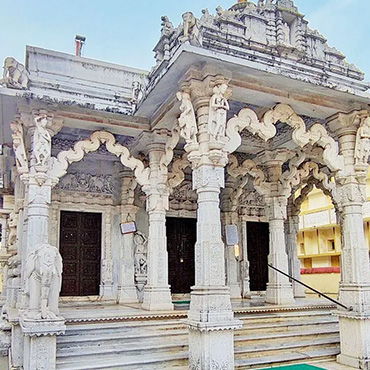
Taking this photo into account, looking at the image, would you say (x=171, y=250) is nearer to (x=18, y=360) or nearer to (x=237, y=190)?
(x=237, y=190)

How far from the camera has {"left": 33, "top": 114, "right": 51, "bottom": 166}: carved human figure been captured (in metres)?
7.19

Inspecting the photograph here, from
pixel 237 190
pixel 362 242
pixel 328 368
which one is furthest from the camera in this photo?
pixel 237 190

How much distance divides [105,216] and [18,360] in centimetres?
461

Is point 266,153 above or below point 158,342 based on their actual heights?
above

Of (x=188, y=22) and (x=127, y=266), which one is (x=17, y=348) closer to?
(x=127, y=266)

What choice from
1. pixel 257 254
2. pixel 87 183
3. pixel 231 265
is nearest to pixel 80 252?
pixel 87 183

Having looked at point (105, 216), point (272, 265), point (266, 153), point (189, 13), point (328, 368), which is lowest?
point (328, 368)

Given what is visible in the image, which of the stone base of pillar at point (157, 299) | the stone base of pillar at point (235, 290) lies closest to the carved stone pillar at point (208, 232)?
the stone base of pillar at point (157, 299)

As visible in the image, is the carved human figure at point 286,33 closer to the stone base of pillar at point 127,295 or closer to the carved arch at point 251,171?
the carved arch at point 251,171

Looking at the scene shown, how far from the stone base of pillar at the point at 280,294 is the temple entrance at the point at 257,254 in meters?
2.46

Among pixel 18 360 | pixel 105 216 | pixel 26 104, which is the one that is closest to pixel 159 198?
pixel 105 216

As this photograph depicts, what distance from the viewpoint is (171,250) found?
11.9m

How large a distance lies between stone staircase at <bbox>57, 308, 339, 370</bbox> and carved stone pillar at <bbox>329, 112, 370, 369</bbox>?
27.5 inches

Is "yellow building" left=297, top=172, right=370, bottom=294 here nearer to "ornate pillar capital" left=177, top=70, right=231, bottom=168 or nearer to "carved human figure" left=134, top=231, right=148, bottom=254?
"carved human figure" left=134, top=231, right=148, bottom=254
